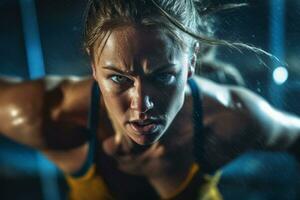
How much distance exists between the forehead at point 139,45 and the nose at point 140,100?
66 millimetres

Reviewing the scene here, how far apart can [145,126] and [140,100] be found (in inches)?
2.7

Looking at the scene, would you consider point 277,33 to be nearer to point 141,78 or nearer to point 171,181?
point 141,78

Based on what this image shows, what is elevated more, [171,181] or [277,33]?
[277,33]

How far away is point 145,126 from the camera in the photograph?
41.9 inches

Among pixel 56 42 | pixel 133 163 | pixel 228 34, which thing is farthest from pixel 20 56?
pixel 228 34

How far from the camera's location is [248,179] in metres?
1.12

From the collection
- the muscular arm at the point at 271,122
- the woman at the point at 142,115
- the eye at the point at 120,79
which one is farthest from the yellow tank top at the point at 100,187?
the eye at the point at 120,79

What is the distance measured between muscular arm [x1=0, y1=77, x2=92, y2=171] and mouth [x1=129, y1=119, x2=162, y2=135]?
137 mm

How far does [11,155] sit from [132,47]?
46cm

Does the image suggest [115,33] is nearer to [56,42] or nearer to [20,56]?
[56,42]

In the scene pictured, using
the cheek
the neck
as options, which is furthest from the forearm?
the cheek

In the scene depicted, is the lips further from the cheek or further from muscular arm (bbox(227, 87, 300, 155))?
muscular arm (bbox(227, 87, 300, 155))

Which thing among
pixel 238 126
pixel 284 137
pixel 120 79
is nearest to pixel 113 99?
Result: pixel 120 79

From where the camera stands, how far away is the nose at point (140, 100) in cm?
103
